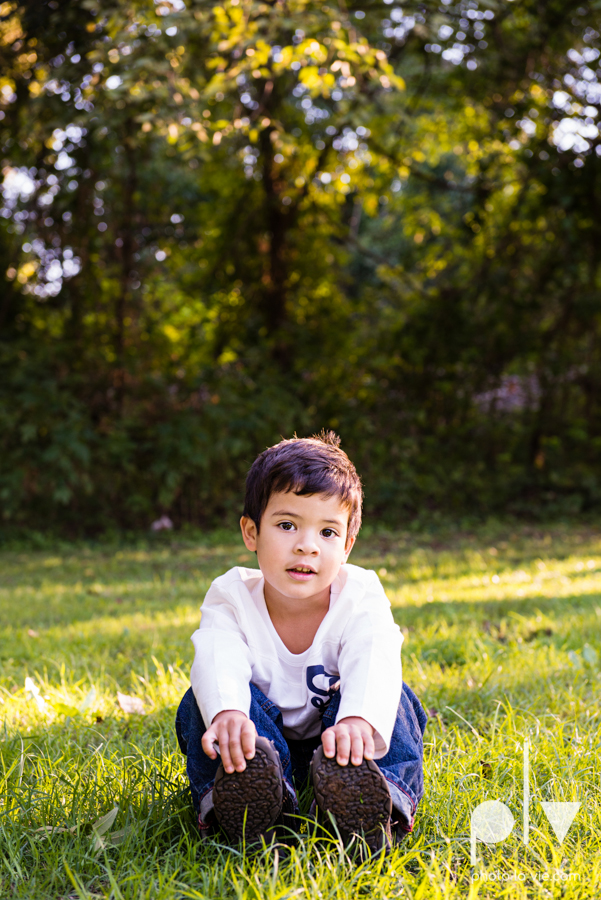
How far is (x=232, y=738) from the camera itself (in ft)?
4.90

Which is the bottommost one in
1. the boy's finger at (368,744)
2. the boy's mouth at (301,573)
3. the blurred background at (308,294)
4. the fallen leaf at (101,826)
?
the fallen leaf at (101,826)

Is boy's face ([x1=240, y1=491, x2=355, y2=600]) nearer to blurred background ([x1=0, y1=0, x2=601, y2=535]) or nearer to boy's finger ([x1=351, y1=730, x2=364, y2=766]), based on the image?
Result: boy's finger ([x1=351, y1=730, x2=364, y2=766])

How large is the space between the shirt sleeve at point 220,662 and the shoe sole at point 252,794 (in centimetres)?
13

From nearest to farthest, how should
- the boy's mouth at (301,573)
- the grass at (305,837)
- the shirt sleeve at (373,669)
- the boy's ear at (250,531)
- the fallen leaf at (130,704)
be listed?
→ 1. the grass at (305,837)
2. the shirt sleeve at (373,669)
3. the boy's mouth at (301,573)
4. the boy's ear at (250,531)
5. the fallen leaf at (130,704)

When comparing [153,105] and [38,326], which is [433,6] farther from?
[38,326]

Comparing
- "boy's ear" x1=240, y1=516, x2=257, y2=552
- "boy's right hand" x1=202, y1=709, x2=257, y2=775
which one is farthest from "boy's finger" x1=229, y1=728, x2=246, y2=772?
"boy's ear" x1=240, y1=516, x2=257, y2=552

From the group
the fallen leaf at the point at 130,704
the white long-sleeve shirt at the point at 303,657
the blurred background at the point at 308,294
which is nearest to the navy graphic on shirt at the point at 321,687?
the white long-sleeve shirt at the point at 303,657

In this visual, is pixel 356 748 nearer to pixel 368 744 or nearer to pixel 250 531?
pixel 368 744

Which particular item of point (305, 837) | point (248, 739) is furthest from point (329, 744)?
point (305, 837)

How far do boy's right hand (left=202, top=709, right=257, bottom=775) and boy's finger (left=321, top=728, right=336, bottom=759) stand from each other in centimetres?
14

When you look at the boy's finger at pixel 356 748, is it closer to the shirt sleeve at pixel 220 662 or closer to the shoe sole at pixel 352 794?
the shoe sole at pixel 352 794

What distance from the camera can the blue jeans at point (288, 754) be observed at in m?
1.57

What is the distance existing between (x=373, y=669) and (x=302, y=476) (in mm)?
457

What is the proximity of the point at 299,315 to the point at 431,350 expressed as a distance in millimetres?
1705
